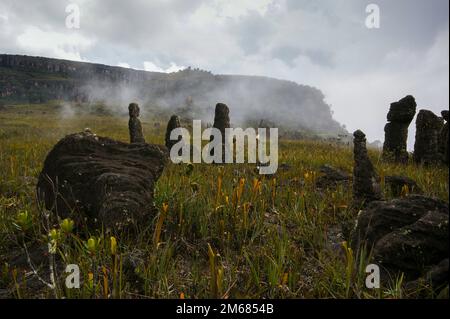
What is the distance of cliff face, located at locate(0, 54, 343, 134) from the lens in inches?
4011

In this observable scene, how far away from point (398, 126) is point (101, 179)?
11765 millimetres

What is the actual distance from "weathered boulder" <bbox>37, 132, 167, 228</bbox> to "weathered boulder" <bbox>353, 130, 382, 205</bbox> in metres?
2.83

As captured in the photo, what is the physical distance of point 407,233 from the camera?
2848mm

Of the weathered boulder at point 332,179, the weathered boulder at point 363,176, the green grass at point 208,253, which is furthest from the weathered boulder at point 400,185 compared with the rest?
the weathered boulder at point 332,179

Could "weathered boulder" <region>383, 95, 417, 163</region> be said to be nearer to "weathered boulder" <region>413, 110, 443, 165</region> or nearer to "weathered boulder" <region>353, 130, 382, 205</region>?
"weathered boulder" <region>413, 110, 443, 165</region>

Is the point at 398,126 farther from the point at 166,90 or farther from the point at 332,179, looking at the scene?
the point at 166,90

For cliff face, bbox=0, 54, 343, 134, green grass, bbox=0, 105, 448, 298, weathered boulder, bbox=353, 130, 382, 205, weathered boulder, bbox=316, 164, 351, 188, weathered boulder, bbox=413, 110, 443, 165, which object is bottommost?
green grass, bbox=0, 105, 448, 298

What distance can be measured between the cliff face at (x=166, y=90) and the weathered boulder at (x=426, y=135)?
74.8m

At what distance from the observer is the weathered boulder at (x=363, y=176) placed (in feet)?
16.2
